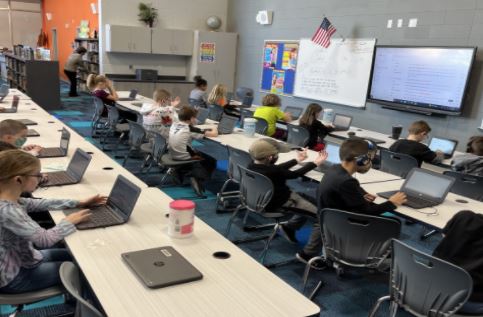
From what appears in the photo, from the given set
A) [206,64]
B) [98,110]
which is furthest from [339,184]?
[206,64]

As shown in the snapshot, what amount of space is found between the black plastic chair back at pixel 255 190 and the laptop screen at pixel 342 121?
3.35 metres

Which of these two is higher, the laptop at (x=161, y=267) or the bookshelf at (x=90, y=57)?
the bookshelf at (x=90, y=57)

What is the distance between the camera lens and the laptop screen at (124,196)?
220 centimetres

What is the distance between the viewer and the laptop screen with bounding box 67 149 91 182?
9.31 feet

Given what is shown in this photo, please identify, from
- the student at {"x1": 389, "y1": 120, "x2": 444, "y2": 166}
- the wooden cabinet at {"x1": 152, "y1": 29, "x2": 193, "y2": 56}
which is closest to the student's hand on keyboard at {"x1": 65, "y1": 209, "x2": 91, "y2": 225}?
the student at {"x1": 389, "y1": 120, "x2": 444, "y2": 166}

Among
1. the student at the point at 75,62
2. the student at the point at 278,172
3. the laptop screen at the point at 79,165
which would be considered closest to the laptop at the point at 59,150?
the laptop screen at the point at 79,165

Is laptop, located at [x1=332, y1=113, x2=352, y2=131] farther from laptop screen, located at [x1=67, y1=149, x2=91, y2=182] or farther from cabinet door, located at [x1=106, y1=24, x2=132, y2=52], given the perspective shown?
cabinet door, located at [x1=106, y1=24, x2=132, y2=52]

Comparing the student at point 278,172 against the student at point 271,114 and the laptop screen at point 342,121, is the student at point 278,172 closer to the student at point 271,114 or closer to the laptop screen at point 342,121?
the student at point 271,114

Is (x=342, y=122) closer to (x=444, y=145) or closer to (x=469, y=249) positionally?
(x=444, y=145)

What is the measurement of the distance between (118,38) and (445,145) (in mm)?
7841

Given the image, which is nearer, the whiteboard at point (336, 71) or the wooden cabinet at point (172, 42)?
the whiteboard at point (336, 71)

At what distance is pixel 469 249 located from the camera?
2.02 metres

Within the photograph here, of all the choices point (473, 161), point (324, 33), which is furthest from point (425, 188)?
point (324, 33)

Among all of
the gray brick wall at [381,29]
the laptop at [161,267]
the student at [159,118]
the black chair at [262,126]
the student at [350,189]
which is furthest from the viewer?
the gray brick wall at [381,29]
